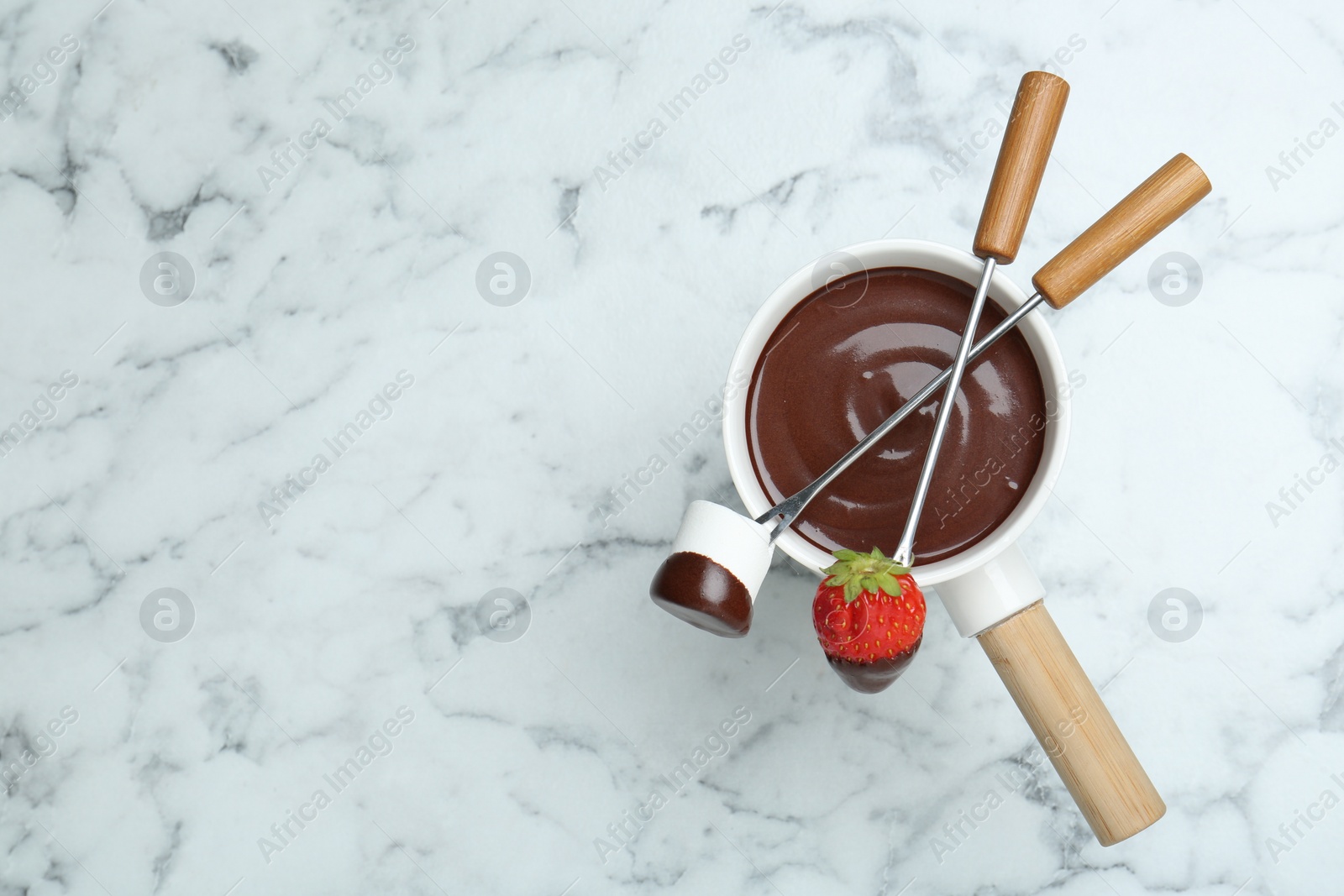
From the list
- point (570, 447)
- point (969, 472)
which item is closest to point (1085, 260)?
point (969, 472)

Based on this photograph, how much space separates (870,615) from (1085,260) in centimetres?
27

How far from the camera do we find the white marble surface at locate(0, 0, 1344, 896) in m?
0.93

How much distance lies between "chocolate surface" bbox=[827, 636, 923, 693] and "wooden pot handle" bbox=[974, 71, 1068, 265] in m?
0.27

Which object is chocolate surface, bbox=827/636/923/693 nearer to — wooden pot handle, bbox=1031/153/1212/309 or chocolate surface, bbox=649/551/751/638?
chocolate surface, bbox=649/551/751/638

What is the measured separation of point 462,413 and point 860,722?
467 mm

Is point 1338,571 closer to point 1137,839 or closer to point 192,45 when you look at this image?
point 1137,839

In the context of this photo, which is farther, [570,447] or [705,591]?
[570,447]

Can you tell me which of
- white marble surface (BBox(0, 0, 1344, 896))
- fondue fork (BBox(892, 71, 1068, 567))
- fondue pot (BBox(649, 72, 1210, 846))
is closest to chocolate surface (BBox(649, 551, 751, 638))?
fondue pot (BBox(649, 72, 1210, 846))

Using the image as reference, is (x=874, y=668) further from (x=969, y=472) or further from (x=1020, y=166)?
(x=1020, y=166)

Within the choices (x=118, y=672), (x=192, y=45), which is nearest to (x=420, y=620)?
(x=118, y=672)

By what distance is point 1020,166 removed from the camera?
27.0 inches

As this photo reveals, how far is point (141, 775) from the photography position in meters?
0.98

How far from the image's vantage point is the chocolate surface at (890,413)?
693 mm

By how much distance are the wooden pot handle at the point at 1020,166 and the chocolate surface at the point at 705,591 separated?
0.91 feet
